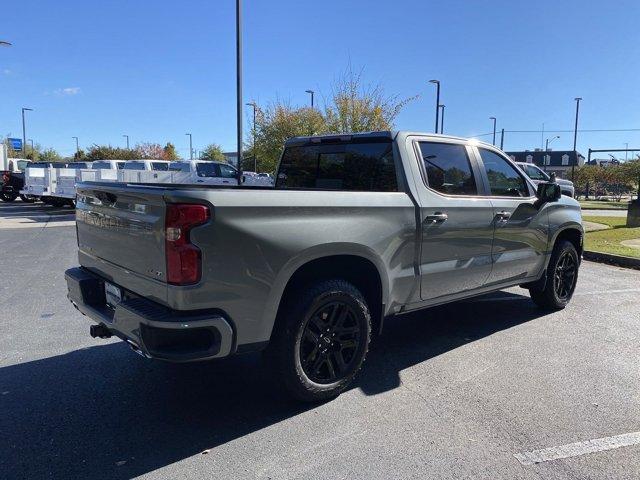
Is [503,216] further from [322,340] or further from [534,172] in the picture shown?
[534,172]

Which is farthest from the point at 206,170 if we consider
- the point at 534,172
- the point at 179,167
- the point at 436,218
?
the point at 436,218

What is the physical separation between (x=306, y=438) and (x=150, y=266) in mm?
1423

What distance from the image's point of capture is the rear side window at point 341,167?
4.29 meters

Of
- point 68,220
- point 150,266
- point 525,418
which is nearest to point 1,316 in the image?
point 150,266

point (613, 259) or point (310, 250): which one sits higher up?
point (310, 250)

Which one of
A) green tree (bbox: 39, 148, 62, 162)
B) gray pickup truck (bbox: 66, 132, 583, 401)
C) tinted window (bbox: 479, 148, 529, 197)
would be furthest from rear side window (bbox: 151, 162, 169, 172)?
green tree (bbox: 39, 148, 62, 162)

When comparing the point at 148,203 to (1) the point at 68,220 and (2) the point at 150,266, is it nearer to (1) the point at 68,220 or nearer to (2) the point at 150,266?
(2) the point at 150,266

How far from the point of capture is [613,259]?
9.77 meters

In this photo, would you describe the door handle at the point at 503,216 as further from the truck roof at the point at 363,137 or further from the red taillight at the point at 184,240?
the red taillight at the point at 184,240

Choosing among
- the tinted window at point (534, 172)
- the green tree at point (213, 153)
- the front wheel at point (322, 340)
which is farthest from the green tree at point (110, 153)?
the front wheel at point (322, 340)

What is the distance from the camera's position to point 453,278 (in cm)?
447

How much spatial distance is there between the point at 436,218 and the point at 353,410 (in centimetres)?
165

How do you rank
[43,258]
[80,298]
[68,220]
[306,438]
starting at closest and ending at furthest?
[306,438]
[80,298]
[43,258]
[68,220]

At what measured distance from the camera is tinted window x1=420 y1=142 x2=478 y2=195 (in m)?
4.38
